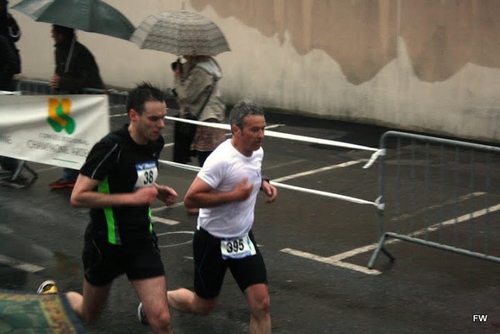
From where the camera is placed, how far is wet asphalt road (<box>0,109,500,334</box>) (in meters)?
7.32

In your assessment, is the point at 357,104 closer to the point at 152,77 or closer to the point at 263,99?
the point at 263,99

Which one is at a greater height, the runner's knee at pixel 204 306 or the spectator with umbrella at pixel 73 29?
the spectator with umbrella at pixel 73 29

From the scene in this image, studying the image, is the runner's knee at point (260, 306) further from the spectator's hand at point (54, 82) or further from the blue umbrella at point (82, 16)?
the spectator's hand at point (54, 82)

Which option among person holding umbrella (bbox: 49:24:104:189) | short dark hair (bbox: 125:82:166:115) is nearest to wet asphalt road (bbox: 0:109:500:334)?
person holding umbrella (bbox: 49:24:104:189)

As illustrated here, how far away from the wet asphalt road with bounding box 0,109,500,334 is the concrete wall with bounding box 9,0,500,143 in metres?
2.90

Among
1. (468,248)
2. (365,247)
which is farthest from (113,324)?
(468,248)

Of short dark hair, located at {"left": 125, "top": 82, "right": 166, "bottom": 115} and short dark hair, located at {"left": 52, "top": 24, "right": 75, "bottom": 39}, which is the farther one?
short dark hair, located at {"left": 52, "top": 24, "right": 75, "bottom": 39}

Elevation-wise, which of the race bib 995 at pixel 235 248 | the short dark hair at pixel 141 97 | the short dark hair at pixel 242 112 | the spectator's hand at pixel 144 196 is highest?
the short dark hair at pixel 141 97

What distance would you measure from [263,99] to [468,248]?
801 centimetres

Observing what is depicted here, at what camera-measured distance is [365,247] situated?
30.0ft

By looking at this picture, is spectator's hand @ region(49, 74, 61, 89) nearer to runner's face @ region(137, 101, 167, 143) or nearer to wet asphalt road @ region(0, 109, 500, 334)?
wet asphalt road @ region(0, 109, 500, 334)

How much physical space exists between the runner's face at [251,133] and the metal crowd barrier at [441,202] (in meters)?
2.28

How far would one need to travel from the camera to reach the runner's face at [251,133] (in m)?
6.32

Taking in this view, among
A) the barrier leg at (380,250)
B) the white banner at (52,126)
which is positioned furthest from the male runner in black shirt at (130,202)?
the white banner at (52,126)
